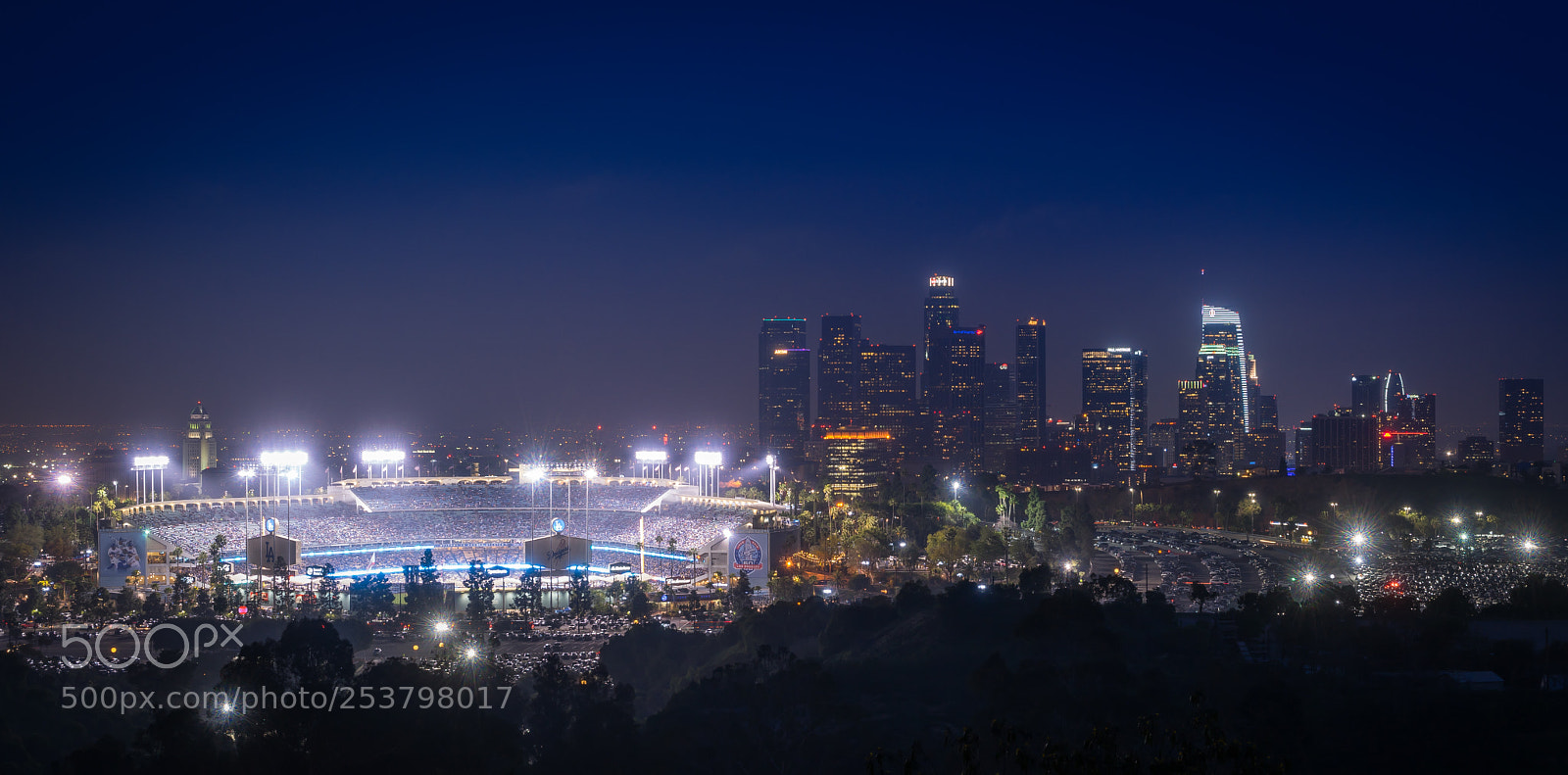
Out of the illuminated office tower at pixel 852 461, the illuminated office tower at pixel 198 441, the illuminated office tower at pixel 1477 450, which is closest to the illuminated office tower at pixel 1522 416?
the illuminated office tower at pixel 1477 450

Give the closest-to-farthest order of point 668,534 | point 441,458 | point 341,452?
point 668,534 < point 441,458 < point 341,452

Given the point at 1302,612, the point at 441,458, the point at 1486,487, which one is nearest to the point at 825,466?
the point at 441,458

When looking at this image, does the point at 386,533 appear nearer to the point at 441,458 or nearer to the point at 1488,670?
the point at 1488,670

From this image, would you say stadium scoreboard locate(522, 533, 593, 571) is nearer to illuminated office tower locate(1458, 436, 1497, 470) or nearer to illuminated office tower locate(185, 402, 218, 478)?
illuminated office tower locate(185, 402, 218, 478)

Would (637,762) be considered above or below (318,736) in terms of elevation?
below

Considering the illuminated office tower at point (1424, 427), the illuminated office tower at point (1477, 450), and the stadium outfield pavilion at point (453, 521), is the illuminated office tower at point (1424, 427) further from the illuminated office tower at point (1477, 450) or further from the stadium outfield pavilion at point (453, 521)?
the stadium outfield pavilion at point (453, 521)

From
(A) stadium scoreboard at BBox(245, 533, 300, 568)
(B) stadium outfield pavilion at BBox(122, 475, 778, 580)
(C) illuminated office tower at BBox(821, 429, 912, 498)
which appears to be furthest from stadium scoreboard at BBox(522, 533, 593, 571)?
(C) illuminated office tower at BBox(821, 429, 912, 498)

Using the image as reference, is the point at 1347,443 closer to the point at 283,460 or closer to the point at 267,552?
the point at 283,460
